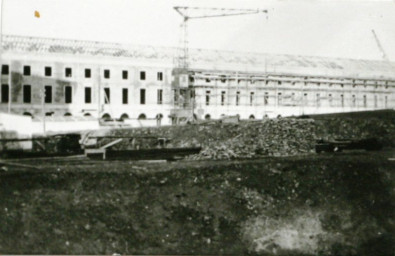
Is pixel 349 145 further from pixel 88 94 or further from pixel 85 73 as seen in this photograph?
pixel 85 73

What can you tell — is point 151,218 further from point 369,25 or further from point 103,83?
point 103,83

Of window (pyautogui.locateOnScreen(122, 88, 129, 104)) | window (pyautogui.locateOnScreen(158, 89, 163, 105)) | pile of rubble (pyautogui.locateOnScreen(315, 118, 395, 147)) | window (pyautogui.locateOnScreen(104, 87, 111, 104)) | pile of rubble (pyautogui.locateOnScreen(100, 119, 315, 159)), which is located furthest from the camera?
window (pyautogui.locateOnScreen(158, 89, 163, 105))

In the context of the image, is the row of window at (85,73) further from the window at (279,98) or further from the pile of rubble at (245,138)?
the pile of rubble at (245,138)

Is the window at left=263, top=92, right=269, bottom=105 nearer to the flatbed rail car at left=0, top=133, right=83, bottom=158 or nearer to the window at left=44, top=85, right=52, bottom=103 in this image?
the window at left=44, top=85, right=52, bottom=103

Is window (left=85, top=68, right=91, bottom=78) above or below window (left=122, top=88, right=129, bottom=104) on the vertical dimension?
above

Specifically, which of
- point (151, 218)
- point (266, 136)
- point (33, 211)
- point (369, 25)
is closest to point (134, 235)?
point (151, 218)

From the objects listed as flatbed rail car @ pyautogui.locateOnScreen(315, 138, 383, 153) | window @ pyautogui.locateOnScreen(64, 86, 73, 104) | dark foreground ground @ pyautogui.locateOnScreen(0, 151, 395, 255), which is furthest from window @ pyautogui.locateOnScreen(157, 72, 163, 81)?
dark foreground ground @ pyautogui.locateOnScreen(0, 151, 395, 255)
